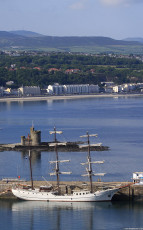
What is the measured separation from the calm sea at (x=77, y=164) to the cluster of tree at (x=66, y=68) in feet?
158

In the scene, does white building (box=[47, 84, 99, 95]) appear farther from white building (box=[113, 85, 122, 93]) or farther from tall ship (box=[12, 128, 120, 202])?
tall ship (box=[12, 128, 120, 202])

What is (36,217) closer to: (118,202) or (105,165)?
(118,202)

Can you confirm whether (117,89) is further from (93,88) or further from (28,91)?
(28,91)

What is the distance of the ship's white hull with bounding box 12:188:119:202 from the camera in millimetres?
23547

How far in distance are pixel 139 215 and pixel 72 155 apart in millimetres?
11958

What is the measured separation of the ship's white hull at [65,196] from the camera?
23.5m

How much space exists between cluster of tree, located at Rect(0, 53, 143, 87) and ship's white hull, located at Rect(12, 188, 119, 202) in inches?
3197

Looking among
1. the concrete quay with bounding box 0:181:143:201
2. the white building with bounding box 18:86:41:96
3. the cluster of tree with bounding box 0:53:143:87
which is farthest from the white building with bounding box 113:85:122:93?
the concrete quay with bounding box 0:181:143:201

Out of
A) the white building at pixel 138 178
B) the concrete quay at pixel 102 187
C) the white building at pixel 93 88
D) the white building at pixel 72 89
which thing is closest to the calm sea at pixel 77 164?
the concrete quay at pixel 102 187

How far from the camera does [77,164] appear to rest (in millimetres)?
31375

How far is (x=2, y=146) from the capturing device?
37469mm

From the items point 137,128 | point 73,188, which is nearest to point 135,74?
point 137,128

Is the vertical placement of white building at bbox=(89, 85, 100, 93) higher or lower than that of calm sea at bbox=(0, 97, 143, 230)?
lower

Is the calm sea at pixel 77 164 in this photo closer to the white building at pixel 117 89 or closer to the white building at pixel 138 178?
the white building at pixel 138 178
